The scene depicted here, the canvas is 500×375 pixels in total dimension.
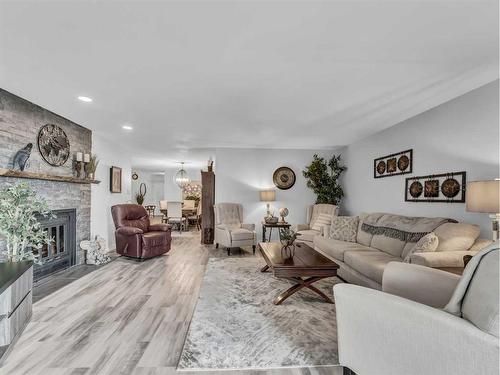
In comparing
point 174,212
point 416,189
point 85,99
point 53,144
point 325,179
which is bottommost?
point 174,212

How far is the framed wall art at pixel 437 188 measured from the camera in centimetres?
322

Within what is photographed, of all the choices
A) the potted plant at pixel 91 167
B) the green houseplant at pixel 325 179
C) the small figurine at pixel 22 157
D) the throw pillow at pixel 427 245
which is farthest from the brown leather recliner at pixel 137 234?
the throw pillow at pixel 427 245

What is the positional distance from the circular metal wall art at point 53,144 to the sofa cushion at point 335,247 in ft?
14.6

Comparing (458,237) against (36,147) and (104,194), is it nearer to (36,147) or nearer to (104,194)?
(36,147)

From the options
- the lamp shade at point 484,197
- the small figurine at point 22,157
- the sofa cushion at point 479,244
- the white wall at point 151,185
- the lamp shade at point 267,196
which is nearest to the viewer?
the lamp shade at point 484,197

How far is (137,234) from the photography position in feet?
15.9

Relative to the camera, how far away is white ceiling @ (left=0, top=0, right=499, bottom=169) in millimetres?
1752

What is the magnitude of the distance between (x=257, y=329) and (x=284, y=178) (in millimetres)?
4569

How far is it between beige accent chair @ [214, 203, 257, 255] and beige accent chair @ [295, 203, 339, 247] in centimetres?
104

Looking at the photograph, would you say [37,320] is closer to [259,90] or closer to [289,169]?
[259,90]

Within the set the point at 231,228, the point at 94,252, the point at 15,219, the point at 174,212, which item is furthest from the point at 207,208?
the point at 15,219

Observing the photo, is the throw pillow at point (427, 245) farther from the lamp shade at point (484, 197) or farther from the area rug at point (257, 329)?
the area rug at point (257, 329)

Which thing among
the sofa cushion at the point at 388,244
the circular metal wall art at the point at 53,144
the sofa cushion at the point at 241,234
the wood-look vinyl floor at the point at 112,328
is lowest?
the wood-look vinyl floor at the point at 112,328

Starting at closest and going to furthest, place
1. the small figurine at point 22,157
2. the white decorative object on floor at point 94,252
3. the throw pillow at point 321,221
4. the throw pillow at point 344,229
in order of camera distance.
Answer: the small figurine at point 22,157
the throw pillow at point 344,229
the white decorative object on floor at point 94,252
the throw pillow at point 321,221
